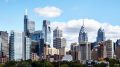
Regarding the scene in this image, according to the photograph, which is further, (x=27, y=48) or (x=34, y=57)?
(x=27, y=48)

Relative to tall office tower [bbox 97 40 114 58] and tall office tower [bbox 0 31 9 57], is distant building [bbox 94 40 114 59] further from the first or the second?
tall office tower [bbox 0 31 9 57]

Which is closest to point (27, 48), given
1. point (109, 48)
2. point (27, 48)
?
point (27, 48)

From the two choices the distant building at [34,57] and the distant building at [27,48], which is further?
the distant building at [27,48]

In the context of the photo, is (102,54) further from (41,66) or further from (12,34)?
(41,66)

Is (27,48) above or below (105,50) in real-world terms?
above

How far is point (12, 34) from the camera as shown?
186125 millimetres

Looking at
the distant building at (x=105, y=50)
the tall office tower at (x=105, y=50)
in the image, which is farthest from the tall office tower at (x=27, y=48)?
the tall office tower at (x=105, y=50)

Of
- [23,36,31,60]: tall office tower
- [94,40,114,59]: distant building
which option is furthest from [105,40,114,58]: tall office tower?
[23,36,31,60]: tall office tower

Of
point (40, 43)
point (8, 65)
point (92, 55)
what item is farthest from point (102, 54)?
point (8, 65)

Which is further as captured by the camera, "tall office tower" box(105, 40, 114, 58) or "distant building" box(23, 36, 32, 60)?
"distant building" box(23, 36, 32, 60)

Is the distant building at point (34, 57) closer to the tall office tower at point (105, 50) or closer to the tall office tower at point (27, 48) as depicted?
the tall office tower at point (27, 48)

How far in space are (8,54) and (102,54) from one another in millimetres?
36289

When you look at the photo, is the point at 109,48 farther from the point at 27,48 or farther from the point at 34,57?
the point at 27,48

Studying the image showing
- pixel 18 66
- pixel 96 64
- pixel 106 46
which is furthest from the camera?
pixel 106 46
